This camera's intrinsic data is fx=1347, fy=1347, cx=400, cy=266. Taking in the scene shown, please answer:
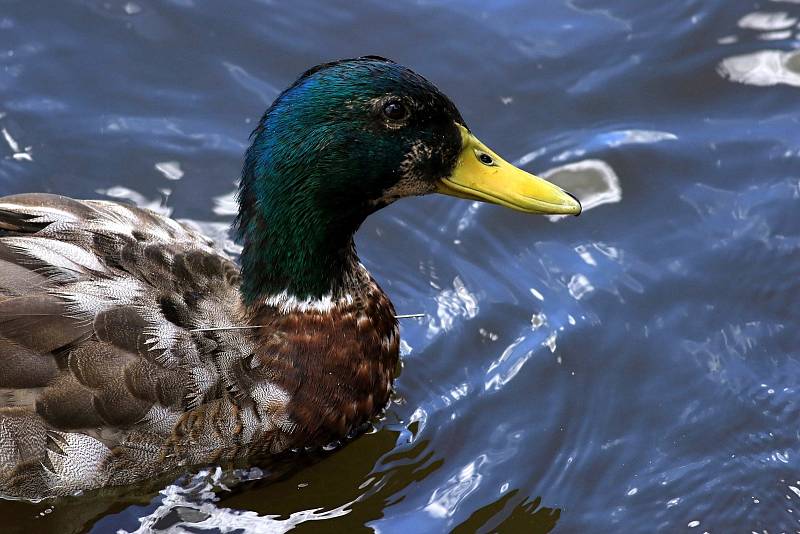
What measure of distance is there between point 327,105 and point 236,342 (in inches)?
48.1

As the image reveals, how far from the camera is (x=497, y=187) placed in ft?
21.2

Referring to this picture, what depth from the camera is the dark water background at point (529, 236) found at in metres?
6.69

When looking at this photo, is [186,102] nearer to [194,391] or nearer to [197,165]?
[197,165]

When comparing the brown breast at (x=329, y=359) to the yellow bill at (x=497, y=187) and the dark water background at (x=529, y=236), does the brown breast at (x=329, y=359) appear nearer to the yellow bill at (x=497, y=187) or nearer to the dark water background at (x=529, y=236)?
the dark water background at (x=529, y=236)

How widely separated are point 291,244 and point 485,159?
1.03 metres

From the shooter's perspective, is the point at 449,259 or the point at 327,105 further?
the point at 449,259

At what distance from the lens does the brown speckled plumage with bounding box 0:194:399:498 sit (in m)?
6.09

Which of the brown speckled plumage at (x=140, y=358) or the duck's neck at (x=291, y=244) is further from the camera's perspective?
→ the duck's neck at (x=291, y=244)

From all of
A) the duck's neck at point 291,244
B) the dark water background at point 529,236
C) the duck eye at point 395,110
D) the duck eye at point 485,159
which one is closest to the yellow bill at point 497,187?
the duck eye at point 485,159

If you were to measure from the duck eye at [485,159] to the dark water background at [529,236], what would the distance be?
1.34m

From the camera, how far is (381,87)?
6.17m

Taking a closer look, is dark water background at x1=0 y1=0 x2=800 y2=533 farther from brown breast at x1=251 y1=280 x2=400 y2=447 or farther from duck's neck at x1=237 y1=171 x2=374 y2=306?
duck's neck at x1=237 y1=171 x2=374 y2=306

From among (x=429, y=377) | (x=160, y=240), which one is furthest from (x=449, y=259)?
(x=160, y=240)

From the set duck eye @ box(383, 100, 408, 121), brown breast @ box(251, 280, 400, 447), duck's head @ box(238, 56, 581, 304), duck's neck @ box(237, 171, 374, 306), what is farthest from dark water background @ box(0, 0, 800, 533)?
duck eye @ box(383, 100, 408, 121)
